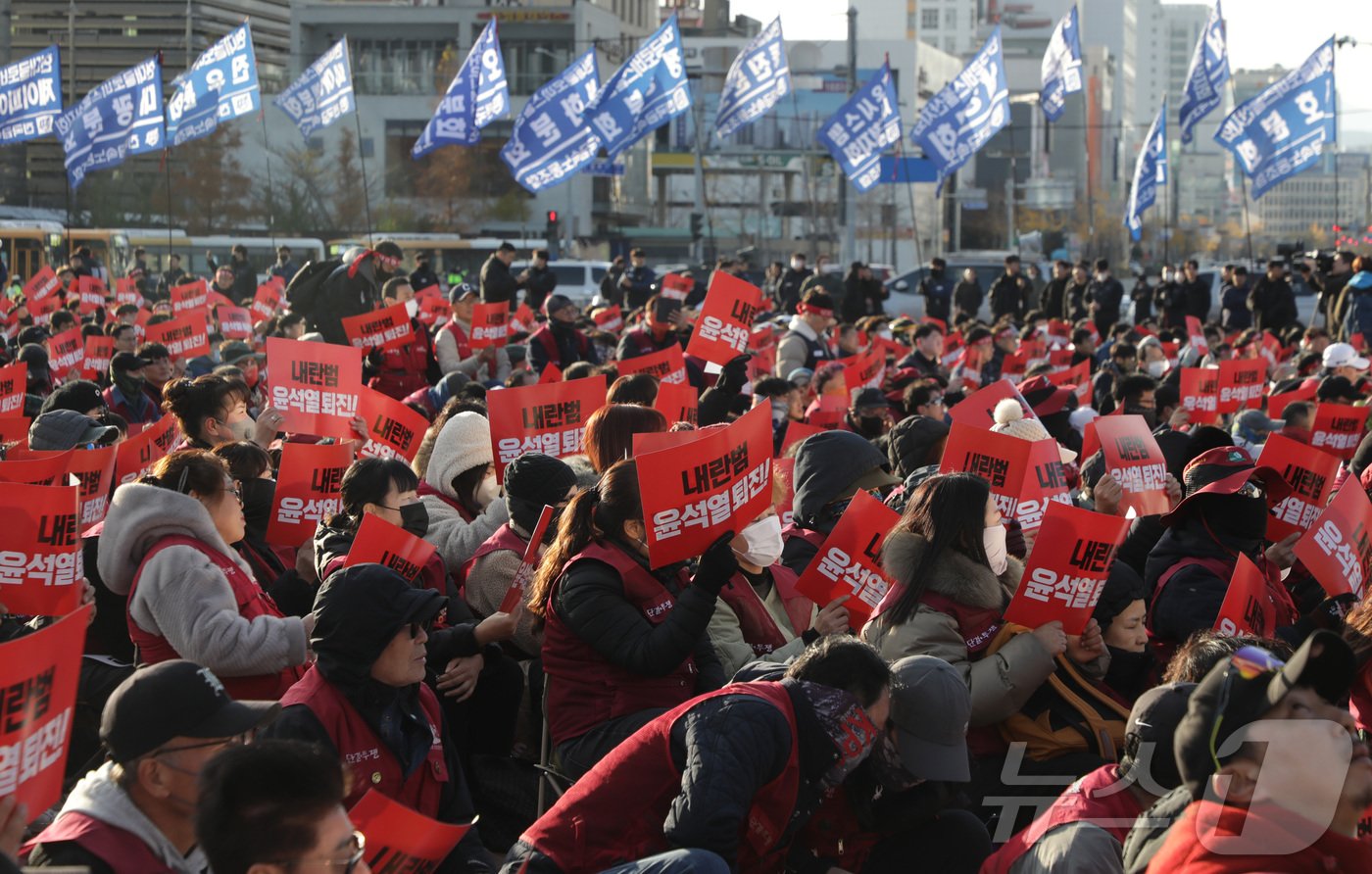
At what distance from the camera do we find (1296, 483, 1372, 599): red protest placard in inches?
229

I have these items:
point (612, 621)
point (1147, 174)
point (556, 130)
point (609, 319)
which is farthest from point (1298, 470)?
point (1147, 174)

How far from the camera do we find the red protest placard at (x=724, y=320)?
36.0 ft

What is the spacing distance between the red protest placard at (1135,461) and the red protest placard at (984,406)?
911mm

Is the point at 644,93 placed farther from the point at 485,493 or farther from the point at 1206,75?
the point at 485,493

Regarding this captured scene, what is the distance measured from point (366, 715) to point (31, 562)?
177 centimetres

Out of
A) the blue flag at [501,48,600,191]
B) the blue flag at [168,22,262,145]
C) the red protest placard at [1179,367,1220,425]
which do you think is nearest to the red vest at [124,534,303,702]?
the red protest placard at [1179,367,1220,425]

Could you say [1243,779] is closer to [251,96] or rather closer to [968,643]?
[968,643]

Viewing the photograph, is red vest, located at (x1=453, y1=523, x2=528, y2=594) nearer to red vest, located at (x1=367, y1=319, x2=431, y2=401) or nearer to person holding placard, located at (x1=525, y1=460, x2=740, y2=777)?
person holding placard, located at (x1=525, y1=460, x2=740, y2=777)

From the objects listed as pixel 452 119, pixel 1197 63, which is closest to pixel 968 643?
pixel 452 119

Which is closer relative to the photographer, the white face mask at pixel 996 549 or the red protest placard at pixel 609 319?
the white face mask at pixel 996 549

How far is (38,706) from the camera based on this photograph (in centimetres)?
349

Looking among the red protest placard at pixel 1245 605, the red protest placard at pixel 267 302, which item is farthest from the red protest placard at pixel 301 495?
the red protest placard at pixel 267 302

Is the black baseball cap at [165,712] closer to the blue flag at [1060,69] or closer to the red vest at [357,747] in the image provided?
the red vest at [357,747]

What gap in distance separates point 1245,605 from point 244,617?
Answer: 125 inches
